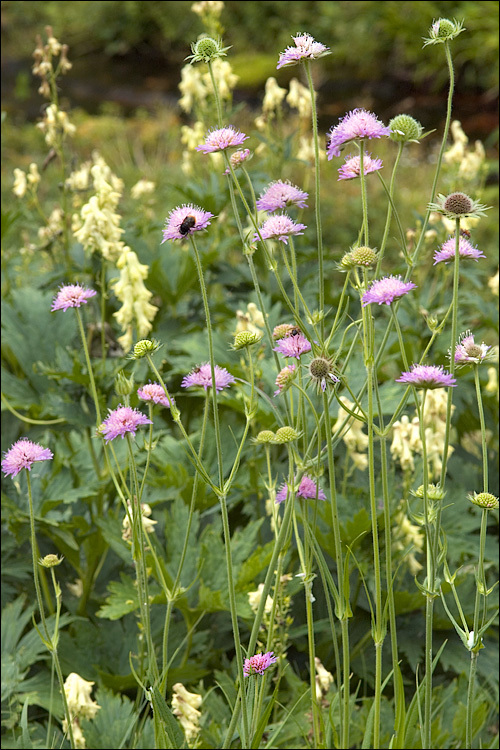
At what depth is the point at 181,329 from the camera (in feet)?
8.61

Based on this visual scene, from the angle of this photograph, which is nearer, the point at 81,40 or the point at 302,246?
the point at 302,246

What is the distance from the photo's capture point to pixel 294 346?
117 centimetres

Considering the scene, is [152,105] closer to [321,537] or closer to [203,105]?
[203,105]

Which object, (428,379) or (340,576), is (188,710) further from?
(428,379)

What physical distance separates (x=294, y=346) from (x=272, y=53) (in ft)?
39.2

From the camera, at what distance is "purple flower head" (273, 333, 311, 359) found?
1166 mm

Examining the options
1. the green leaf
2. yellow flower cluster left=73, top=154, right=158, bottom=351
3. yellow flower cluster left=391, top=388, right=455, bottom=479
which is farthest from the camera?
yellow flower cluster left=73, top=154, right=158, bottom=351

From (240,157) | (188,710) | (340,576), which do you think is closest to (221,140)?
(240,157)

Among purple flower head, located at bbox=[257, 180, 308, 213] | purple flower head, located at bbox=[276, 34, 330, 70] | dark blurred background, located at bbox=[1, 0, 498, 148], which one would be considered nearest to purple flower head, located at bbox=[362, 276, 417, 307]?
purple flower head, located at bbox=[257, 180, 308, 213]

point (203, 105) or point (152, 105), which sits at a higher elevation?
point (152, 105)

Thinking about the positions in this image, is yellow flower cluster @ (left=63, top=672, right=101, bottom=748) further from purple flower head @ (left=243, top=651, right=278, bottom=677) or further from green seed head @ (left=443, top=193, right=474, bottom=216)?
green seed head @ (left=443, top=193, right=474, bottom=216)

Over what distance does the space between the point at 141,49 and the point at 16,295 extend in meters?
12.4

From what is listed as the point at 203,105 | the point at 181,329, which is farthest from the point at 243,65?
the point at 181,329

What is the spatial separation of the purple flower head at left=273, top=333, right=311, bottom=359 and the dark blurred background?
291 inches
